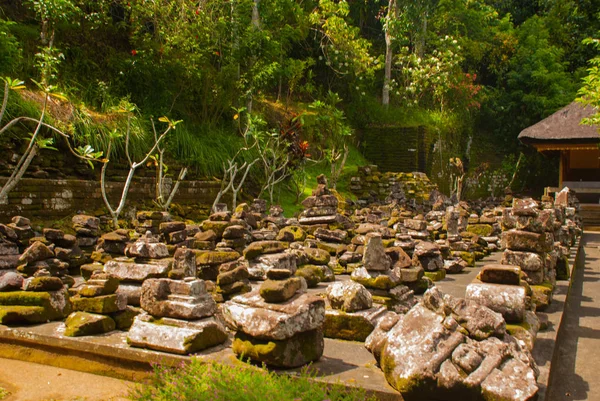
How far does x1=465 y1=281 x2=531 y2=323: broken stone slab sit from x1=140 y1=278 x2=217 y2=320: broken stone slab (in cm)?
197

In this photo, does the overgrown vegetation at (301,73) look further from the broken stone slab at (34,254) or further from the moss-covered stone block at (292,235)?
the broken stone slab at (34,254)

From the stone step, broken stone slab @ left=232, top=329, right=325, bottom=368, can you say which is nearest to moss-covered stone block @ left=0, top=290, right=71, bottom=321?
the stone step

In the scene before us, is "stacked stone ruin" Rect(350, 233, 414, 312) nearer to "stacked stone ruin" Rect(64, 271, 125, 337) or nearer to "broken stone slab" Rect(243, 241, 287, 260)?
"broken stone slab" Rect(243, 241, 287, 260)

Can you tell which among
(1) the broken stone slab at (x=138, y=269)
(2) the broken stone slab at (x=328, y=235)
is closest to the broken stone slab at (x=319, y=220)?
(2) the broken stone slab at (x=328, y=235)

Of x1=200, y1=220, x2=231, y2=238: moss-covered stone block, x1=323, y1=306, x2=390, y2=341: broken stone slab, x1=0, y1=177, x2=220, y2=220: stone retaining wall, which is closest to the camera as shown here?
x1=323, y1=306, x2=390, y2=341: broken stone slab

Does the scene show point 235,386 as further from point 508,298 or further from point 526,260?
point 526,260

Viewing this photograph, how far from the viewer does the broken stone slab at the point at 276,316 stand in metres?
3.09

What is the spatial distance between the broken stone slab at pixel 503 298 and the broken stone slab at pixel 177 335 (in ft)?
6.23

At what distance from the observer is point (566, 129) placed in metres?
19.3

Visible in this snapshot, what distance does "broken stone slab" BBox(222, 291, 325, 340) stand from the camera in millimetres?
3094

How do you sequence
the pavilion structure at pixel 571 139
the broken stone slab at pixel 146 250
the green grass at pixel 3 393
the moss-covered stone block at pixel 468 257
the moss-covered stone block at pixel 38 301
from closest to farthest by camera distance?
the green grass at pixel 3 393, the moss-covered stone block at pixel 38 301, the broken stone slab at pixel 146 250, the moss-covered stone block at pixel 468 257, the pavilion structure at pixel 571 139

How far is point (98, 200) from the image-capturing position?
35.7ft

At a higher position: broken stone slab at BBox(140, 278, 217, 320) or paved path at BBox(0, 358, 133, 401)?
broken stone slab at BBox(140, 278, 217, 320)

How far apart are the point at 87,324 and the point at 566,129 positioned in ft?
64.1
